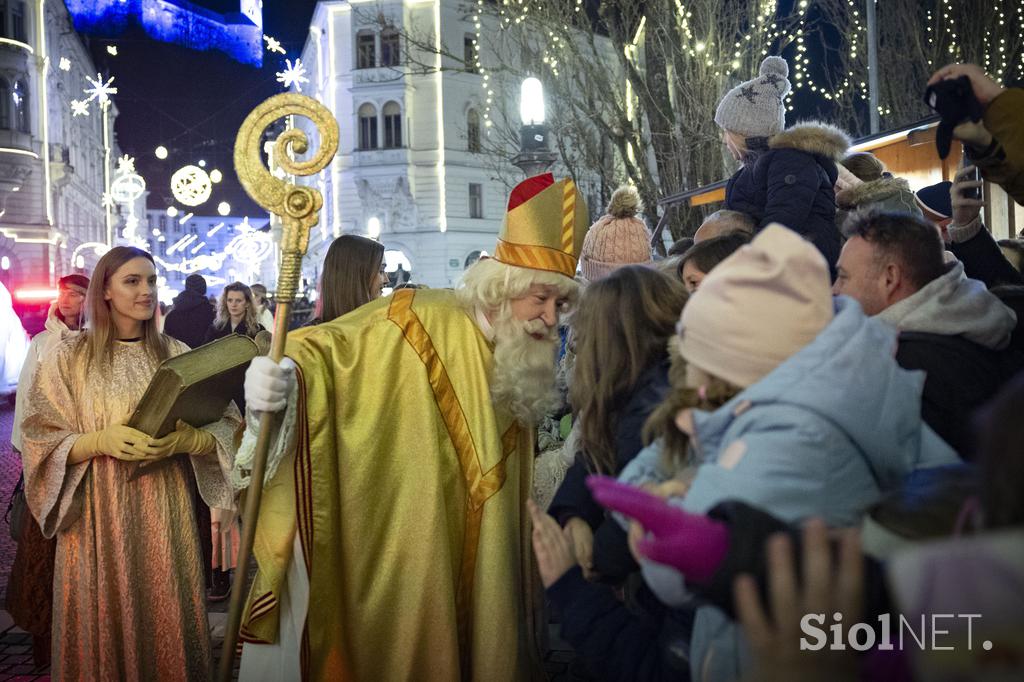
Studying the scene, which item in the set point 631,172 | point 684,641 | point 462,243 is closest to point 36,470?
point 684,641

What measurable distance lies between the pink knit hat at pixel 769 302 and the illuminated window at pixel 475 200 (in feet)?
128

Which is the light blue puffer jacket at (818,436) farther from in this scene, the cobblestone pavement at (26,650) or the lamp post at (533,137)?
the lamp post at (533,137)

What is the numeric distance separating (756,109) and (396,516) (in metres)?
2.83

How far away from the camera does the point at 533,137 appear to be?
754 centimetres

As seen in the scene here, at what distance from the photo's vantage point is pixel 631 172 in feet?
37.7

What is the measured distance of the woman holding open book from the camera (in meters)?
3.81

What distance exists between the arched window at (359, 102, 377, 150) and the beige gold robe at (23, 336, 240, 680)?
3746cm

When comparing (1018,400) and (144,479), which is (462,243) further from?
(1018,400)

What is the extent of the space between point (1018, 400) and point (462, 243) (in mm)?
38892

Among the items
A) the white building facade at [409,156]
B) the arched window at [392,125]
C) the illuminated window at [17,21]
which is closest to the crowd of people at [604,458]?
the illuminated window at [17,21]

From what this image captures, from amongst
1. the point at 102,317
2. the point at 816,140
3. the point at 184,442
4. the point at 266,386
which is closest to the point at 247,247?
the point at 102,317

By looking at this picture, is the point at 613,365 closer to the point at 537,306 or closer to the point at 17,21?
the point at 537,306

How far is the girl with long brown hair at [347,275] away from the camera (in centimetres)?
503

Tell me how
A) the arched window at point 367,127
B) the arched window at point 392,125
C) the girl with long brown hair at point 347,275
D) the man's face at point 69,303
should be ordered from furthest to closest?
the arched window at point 367,127 → the arched window at point 392,125 → the man's face at point 69,303 → the girl with long brown hair at point 347,275
